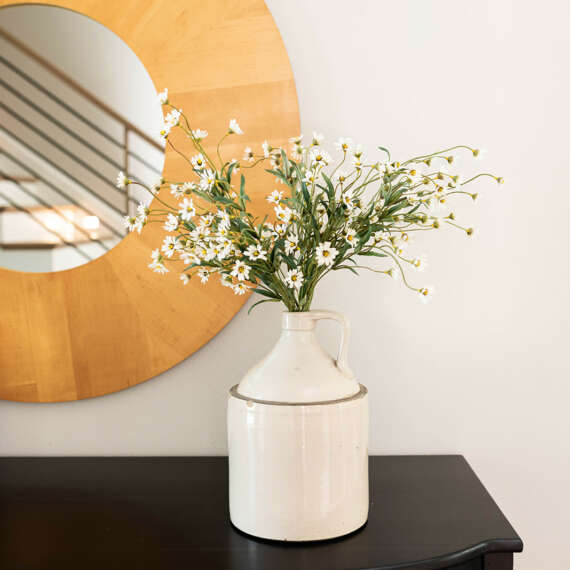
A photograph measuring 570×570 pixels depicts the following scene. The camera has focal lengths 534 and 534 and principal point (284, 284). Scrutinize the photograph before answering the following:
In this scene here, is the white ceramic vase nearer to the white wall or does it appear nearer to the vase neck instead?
the vase neck

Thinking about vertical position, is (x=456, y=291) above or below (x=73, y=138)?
below

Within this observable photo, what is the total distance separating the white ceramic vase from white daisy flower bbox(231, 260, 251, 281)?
11cm

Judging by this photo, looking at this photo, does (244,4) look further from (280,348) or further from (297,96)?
(280,348)

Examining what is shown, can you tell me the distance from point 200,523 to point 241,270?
16.0 inches

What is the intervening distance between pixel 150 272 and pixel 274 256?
38 centimetres

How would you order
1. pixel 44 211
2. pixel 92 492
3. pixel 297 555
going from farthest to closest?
pixel 44 211
pixel 92 492
pixel 297 555

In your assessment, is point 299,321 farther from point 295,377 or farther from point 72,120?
point 72,120

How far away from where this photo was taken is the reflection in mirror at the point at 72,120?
3.43 ft

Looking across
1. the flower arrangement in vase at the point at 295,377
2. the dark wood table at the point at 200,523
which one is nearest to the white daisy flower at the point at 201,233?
the flower arrangement in vase at the point at 295,377

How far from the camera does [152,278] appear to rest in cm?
107

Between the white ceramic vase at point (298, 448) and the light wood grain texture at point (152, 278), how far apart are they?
12.0 inches

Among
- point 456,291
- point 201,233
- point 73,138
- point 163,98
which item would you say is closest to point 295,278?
point 201,233

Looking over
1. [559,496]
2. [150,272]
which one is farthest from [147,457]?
[559,496]

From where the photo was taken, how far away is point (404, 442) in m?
1.10
